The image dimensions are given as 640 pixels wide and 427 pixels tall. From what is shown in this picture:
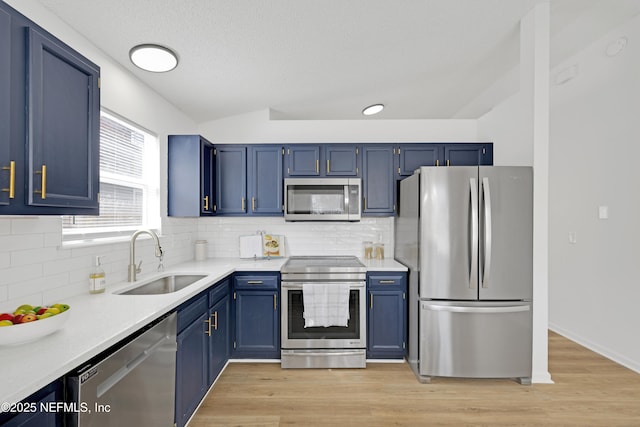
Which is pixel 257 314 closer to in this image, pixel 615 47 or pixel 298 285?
pixel 298 285

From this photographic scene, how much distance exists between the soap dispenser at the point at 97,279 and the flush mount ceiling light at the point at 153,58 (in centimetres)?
144

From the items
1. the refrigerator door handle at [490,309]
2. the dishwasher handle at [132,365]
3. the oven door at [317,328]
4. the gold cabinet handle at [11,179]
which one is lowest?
the oven door at [317,328]

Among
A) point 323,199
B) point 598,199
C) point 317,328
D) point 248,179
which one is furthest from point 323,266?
point 598,199

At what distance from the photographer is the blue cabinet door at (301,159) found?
11.1 feet

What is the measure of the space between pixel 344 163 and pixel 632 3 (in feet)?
9.25

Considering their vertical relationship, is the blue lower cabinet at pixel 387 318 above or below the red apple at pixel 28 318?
below

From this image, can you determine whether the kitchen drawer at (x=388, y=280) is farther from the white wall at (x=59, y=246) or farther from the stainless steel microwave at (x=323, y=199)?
the white wall at (x=59, y=246)

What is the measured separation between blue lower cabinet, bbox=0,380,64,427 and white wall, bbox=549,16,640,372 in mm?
4096

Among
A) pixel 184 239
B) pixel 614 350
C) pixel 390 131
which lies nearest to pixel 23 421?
pixel 184 239

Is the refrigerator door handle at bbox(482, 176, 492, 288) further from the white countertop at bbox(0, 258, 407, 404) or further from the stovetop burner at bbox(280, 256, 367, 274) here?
the white countertop at bbox(0, 258, 407, 404)

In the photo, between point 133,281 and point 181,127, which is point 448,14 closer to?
point 181,127

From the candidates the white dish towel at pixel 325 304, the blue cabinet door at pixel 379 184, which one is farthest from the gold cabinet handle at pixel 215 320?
the blue cabinet door at pixel 379 184

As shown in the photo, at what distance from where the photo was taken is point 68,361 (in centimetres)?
105

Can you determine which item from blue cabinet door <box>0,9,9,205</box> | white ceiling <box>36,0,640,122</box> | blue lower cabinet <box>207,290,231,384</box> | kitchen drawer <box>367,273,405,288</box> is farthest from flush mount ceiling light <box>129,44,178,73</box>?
kitchen drawer <box>367,273,405,288</box>
